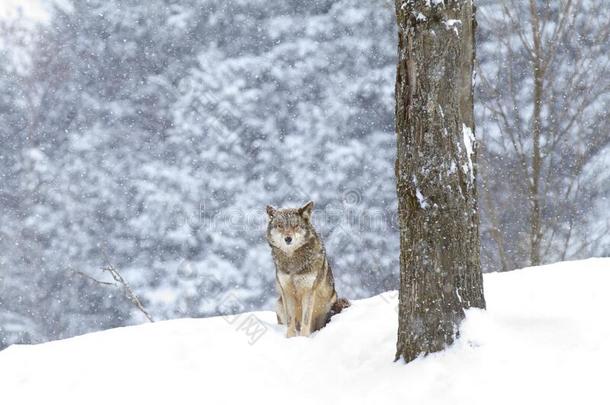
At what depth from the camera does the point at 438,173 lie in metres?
4.88

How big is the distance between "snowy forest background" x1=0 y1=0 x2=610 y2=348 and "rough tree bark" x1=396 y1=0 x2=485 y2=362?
Answer: 13.1 meters

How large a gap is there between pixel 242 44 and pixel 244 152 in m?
4.11

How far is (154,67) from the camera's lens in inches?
985

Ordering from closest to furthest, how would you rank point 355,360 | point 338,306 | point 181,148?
point 355,360 → point 338,306 → point 181,148

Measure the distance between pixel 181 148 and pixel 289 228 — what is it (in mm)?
16914

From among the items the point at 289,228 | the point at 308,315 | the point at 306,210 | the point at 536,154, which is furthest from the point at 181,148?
the point at 308,315

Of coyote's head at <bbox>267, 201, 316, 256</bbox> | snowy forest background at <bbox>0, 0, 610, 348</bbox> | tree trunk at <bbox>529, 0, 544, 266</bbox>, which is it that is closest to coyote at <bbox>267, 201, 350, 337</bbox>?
coyote's head at <bbox>267, 201, 316, 256</bbox>

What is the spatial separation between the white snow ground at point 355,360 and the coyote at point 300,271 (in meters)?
0.33

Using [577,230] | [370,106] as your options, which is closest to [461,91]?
[577,230]

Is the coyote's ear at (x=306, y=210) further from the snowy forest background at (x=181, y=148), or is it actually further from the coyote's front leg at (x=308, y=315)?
the snowy forest background at (x=181, y=148)

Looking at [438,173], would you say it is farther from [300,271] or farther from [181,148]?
[181,148]

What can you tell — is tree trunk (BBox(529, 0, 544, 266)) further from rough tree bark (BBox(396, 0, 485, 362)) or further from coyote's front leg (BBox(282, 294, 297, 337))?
rough tree bark (BBox(396, 0, 485, 362))

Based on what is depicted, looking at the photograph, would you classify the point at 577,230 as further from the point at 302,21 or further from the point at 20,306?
the point at 20,306

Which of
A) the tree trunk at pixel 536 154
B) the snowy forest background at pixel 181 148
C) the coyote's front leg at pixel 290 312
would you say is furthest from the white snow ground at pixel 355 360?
the snowy forest background at pixel 181 148
